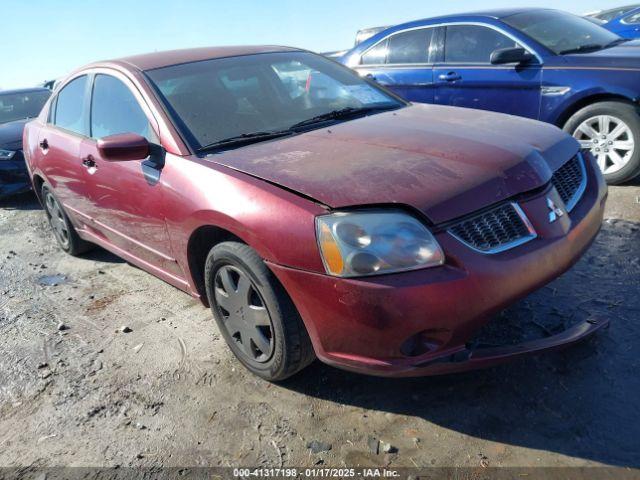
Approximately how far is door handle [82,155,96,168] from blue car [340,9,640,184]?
12.0 feet

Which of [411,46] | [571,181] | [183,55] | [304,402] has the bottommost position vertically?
[304,402]

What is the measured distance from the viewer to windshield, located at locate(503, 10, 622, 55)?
501 centimetres

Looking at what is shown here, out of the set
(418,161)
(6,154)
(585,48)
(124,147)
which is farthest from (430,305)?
(6,154)

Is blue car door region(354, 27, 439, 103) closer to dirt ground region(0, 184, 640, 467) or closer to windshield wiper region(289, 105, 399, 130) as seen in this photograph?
windshield wiper region(289, 105, 399, 130)

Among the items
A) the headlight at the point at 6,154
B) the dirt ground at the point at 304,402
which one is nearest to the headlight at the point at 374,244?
the dirt ground at the point at 304,402

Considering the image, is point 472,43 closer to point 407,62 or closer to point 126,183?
point 407,62

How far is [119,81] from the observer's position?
328cm

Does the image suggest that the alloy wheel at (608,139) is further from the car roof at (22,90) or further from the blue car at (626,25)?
the car roof at (22,90)

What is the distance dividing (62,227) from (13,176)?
9.12 feet

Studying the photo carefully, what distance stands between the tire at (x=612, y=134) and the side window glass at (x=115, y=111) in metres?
3.73

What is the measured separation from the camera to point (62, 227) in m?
4.61

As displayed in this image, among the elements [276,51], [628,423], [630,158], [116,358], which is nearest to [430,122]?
[276,51]

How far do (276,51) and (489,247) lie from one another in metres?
2.34

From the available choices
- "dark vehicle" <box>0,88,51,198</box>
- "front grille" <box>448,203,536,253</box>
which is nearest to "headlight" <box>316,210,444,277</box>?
"front grille" <box>448,203,536,253</box>
